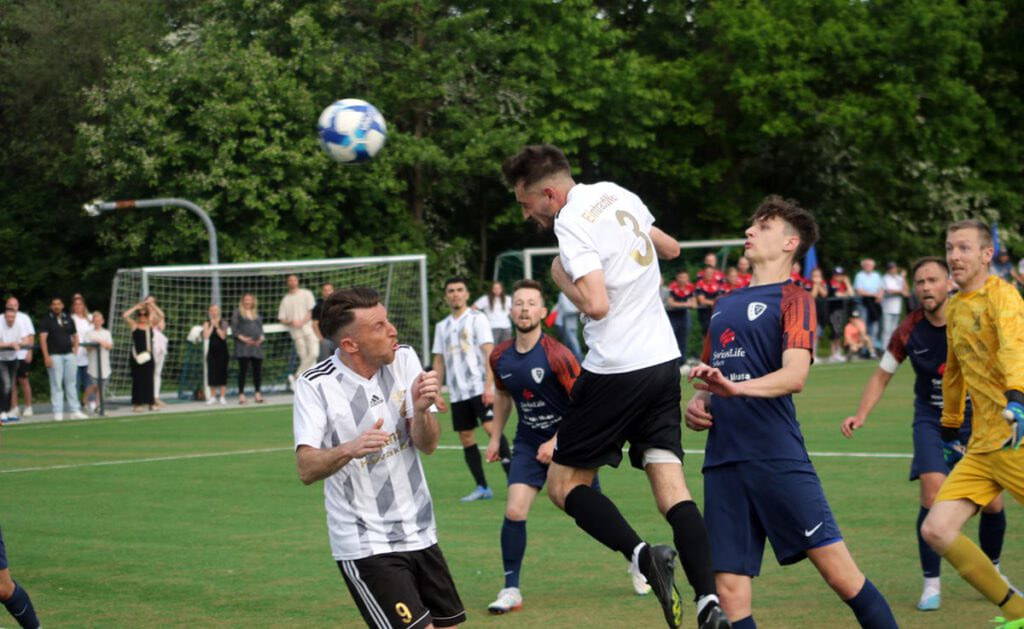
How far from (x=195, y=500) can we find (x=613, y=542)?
7.41 meters

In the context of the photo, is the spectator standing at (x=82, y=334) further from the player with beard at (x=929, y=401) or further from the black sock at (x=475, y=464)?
the player with beard at (x=929, y=401)

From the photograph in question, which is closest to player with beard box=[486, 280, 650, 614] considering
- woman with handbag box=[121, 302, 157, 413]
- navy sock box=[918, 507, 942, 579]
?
navy sock box=[918, 507, 942, 579]

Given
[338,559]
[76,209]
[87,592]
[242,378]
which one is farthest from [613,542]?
[76,209]

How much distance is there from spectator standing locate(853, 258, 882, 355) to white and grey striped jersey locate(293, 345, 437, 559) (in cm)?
2634

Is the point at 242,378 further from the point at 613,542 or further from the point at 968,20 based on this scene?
the point at 968,20

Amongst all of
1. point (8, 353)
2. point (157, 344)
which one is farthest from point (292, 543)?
point (157, 344)

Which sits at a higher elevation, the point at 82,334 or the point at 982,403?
the point at 982,403

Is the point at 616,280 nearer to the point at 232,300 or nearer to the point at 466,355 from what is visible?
the point at 466,355

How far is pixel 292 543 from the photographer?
33.2ft

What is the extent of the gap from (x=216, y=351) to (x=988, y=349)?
19624mm

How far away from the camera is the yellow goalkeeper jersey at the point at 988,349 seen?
6.39 meters

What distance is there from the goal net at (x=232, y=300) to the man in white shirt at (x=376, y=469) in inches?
Result: 793

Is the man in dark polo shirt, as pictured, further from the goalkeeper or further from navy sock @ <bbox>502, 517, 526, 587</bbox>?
the goalkeeper

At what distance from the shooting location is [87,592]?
27.7 ft
